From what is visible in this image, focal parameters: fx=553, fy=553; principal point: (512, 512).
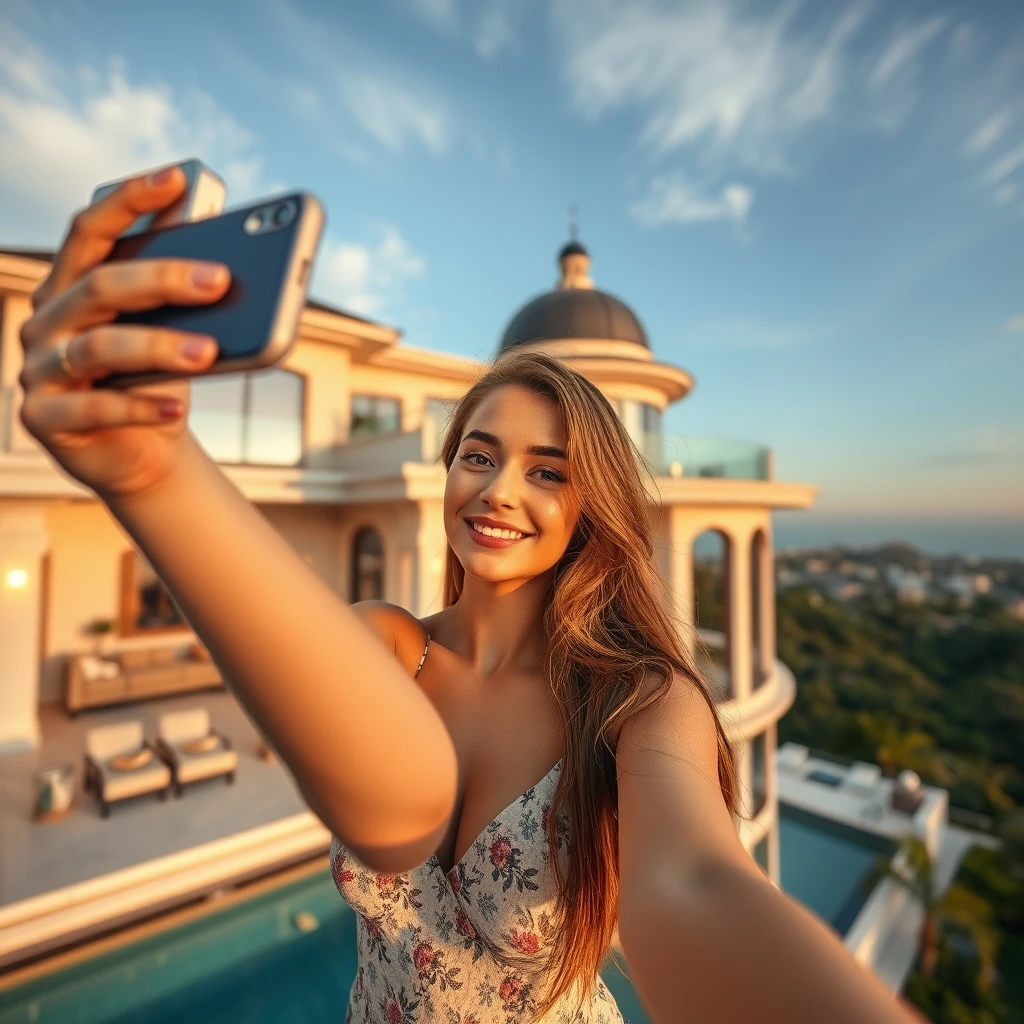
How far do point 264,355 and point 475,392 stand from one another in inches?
45.7

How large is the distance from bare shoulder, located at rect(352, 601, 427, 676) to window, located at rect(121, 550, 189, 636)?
35.0 feet

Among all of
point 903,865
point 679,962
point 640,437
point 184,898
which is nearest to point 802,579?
point 903,865

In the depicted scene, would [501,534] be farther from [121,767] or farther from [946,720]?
[946,720]

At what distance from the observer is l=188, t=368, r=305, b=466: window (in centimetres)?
977

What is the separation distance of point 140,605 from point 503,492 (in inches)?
476

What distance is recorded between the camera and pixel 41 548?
26.5 ft

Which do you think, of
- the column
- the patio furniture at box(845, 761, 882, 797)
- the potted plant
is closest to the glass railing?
the column

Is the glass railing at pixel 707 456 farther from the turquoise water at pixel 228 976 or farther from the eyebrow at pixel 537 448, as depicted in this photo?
the eyebrow at pixel 537 448

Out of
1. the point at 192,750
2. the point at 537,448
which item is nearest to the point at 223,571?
the point at 537,448

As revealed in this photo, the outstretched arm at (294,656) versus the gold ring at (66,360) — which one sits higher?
the gold ring at (66,360)

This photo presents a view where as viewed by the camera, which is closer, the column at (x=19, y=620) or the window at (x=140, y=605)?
the column at (x=19, y=620)

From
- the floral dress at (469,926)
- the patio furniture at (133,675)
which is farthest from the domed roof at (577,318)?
the floral dress at (469,926)

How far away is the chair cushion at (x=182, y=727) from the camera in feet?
24.6

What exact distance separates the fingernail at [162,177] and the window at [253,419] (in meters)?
9.74
